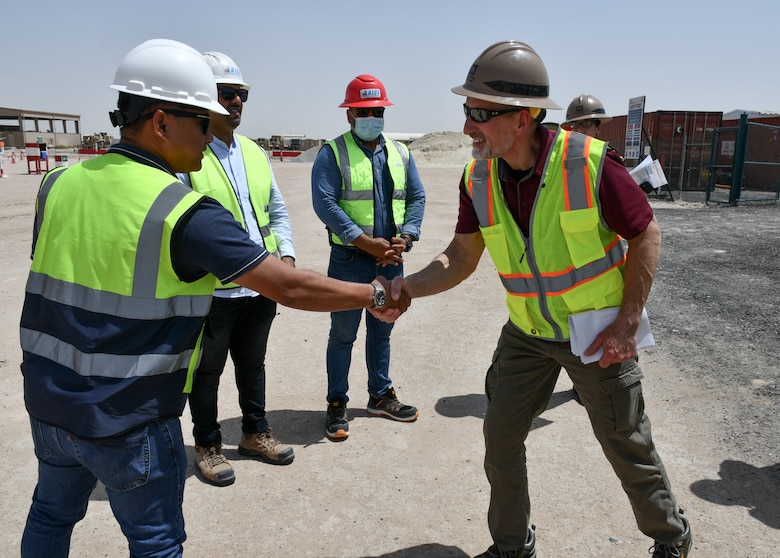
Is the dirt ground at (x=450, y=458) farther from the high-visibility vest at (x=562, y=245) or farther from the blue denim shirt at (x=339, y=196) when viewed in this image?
the blue denim shirt at (x=339, y=196)

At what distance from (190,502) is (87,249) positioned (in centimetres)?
220

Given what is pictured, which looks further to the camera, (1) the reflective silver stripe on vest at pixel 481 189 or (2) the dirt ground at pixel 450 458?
(2) the dirt ground at pixel 450 458

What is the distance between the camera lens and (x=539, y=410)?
3.01m

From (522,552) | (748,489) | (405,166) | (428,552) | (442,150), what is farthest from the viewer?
(442,150)

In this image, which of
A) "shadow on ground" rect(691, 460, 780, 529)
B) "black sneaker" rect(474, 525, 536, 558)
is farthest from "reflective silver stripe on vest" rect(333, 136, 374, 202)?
"shadow on ground" rect(691, 460, 780, 529)

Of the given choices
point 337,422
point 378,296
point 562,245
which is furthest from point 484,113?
point 337,422

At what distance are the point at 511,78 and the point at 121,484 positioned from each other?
7.16 ft

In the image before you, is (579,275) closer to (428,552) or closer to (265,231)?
(428,552)

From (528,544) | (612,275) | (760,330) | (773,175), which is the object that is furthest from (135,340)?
(773,175)

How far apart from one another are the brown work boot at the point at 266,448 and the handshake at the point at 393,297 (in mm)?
1233

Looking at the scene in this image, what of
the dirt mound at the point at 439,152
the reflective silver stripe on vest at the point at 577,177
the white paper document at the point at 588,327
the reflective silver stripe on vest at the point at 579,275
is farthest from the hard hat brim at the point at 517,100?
the dirt mound at the point at 439,152

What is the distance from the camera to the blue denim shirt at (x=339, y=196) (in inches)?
174

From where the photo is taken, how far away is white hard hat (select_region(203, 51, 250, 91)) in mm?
3830

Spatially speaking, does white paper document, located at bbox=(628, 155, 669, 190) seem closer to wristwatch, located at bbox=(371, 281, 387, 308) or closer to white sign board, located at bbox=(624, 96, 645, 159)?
wristwatch, located at bbox=(371, 281, 387, 308)
